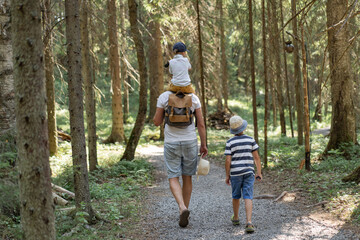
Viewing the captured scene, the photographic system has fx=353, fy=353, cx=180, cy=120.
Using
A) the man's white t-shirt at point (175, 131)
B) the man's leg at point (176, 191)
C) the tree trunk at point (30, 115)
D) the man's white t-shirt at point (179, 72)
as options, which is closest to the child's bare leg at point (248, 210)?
the man's leg at point (176, 191)

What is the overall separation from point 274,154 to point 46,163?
1005 cm

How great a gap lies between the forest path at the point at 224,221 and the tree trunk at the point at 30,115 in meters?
2.38

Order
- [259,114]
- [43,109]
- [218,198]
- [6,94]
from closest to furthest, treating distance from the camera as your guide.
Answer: [43,109], [6,94], [218,198], [259,114]

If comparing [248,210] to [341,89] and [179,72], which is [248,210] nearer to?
[179,72]

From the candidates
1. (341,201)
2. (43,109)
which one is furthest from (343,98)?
(43,109)

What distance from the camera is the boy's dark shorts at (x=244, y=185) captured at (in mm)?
5074

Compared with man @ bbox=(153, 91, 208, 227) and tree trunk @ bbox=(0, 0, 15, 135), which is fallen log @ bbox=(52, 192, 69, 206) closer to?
tree trunk @ bbox=(0, 0, 15, 135)

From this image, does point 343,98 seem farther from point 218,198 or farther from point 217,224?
point 217,224

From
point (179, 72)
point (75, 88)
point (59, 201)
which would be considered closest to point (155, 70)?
point (59, 201)

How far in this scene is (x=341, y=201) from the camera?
19.3ft

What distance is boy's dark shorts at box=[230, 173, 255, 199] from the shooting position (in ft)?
16.6

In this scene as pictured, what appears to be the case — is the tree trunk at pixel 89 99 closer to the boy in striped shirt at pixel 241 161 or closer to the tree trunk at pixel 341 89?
the boy in striped shirt at pixel 241 161

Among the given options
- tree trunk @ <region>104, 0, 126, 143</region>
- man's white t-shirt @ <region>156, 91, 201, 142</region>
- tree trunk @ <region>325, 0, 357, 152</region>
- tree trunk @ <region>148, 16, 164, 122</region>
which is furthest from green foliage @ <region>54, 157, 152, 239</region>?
tree trunk @ <region>148, 16, 164, 122</region>

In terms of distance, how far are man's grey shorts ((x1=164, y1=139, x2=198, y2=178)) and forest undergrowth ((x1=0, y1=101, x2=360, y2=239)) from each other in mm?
1075
